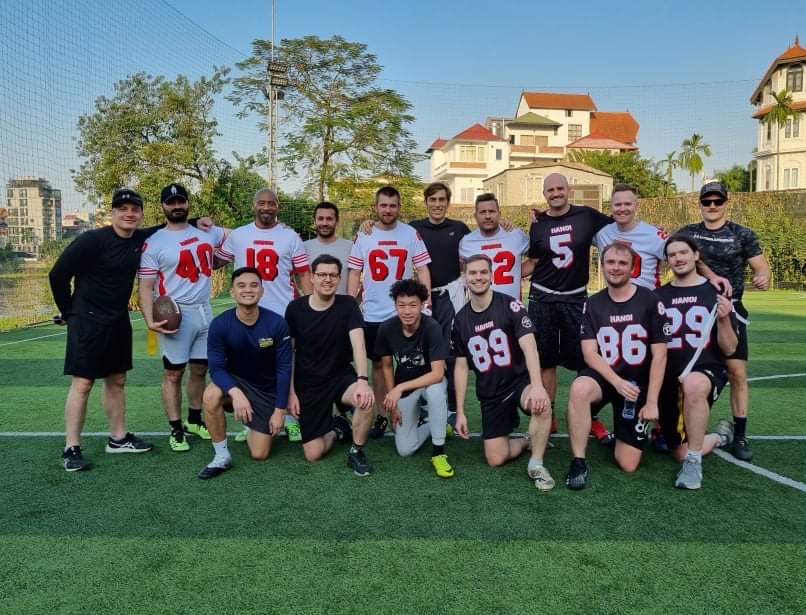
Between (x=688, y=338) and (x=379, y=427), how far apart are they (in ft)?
7.77

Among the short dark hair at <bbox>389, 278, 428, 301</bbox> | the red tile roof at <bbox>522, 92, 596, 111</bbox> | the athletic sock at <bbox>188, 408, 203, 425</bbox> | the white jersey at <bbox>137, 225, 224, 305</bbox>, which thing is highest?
the red tile roof at <bbox>522, 92, 596, 111</bbox>

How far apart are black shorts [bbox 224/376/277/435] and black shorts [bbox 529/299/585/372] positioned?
2.12m

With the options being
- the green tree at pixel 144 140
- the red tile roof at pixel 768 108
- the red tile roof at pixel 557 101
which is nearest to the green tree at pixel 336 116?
the green tree at pixel 144 140

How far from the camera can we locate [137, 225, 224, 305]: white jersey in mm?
4707

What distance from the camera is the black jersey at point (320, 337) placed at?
4.52 metres

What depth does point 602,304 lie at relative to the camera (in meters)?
4.25

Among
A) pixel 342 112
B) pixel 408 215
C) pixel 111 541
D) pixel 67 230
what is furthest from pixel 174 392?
pixel 342 112

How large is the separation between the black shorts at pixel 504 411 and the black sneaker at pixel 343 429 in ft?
3.74

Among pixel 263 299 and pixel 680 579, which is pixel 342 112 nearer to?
pixel 263 299

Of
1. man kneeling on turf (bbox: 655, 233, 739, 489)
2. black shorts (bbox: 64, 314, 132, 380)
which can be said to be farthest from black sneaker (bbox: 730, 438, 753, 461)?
black shorts (bbox: 64, 314, 132, 380)

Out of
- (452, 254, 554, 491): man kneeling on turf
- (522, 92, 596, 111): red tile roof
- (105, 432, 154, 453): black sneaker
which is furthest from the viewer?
(522, 92, 596, 111): red tile roof

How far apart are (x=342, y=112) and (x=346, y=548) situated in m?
25.5

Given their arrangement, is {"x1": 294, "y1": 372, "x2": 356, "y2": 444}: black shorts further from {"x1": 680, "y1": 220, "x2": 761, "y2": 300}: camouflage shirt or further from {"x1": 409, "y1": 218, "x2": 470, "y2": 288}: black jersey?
{"x1": 680, "y1": 220, "x2": 761, "y2": 300}: camouflage shirt

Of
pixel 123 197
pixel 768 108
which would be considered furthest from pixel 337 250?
pixel 768 108
